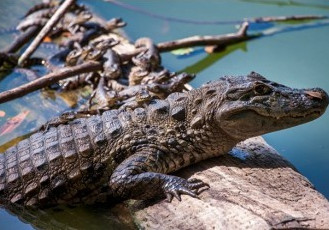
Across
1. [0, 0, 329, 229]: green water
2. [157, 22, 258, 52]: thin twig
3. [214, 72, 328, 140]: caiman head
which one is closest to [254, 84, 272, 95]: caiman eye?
[214, 72, 328, 140]: caiman head

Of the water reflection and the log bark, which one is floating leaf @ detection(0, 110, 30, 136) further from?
the log bark

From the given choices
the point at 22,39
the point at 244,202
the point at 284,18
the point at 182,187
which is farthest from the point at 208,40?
the point at 244,202

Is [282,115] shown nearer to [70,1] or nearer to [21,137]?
[21,137]

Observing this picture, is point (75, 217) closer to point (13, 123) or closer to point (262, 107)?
point (262, 107)

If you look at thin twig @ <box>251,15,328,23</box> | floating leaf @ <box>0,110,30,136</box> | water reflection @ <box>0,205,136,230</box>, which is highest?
thin twig @ <box>251,15,328,23</box>

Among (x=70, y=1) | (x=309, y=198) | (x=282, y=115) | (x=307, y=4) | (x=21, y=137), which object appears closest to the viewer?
(x=309, y=198)

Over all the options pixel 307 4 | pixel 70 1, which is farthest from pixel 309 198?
pixel 307 4
